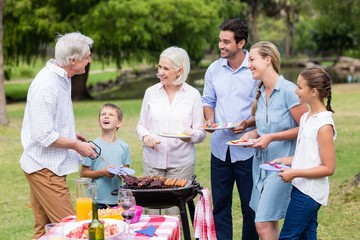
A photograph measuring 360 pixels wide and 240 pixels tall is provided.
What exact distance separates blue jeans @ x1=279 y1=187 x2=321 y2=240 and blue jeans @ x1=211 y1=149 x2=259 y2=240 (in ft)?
3.31

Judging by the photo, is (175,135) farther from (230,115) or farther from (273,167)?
(273,167)

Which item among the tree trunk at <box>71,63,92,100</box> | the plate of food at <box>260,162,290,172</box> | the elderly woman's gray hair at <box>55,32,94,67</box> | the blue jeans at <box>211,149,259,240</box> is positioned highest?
the elderly woman's gray hair at <box>55,32,94,67</box>

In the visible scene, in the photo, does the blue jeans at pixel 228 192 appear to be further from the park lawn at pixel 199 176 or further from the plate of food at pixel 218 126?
the park lawn at pixel 199 176

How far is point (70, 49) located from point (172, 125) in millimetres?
1153

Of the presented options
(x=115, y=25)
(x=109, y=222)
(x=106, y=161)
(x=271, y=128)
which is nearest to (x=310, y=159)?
(x=271, y=128)

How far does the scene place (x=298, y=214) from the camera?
4.82m

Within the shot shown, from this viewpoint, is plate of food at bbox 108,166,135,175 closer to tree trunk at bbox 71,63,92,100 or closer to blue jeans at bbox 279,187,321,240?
blue jeans at bbox 279,187,321,240

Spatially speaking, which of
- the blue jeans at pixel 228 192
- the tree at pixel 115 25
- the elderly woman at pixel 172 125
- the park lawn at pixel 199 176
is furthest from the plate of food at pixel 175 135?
the tree at pixel 115 25

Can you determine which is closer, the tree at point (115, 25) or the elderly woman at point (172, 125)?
the elderly woman at point (172, 125)

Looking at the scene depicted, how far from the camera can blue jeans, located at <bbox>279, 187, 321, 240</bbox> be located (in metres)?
4.81

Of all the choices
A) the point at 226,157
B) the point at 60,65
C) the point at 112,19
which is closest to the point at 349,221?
the point at 226,157

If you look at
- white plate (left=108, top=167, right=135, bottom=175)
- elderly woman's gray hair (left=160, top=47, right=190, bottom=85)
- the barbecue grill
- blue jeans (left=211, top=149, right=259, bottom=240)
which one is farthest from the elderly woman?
the barbecue grill

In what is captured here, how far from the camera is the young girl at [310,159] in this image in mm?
4730

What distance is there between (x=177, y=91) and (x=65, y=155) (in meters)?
1.15
